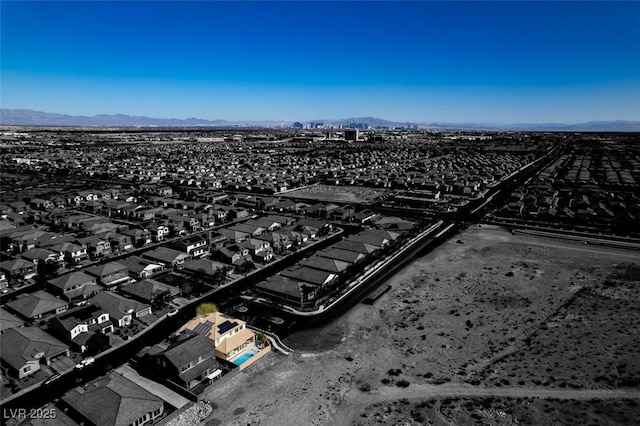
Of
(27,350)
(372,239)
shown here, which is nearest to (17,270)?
(27,350)

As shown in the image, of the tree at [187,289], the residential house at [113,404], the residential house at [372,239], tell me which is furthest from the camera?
the residential house at [372,239]

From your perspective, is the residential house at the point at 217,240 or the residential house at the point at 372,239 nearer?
the residential house at the point at 372,239

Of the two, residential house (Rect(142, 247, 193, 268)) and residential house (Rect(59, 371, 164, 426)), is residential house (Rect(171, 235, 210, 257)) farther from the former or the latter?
residential house (Rect(59, 371, 164, 426))

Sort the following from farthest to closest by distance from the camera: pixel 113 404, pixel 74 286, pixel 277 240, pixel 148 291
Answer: pixel 277 240 → pixel 74 286 → pixel 148 291 → pixel 113 404

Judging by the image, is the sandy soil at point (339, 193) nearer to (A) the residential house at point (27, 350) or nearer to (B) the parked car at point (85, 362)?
(B) the parked car at point (85, 362)

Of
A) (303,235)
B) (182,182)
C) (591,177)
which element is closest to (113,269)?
(303,235)

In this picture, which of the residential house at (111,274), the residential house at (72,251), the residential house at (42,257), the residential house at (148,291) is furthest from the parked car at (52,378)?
the residential house at (72,251)

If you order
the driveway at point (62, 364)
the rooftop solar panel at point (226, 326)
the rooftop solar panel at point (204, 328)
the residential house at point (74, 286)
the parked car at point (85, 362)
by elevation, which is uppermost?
the rooftop solar panel at point (226, 326)

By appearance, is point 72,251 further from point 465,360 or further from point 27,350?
point 465,360
